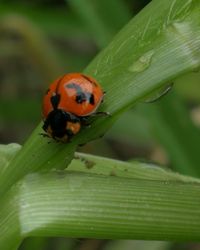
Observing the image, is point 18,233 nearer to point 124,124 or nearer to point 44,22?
point 124,124

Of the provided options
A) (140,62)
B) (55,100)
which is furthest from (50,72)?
(140,62)

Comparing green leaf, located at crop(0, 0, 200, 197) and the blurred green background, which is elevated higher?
green leaf, located at crop(0, 0, 200, 197)

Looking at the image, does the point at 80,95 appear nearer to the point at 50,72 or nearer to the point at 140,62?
the point at 140,62

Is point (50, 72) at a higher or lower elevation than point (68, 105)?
lower

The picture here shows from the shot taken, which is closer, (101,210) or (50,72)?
(101,210)

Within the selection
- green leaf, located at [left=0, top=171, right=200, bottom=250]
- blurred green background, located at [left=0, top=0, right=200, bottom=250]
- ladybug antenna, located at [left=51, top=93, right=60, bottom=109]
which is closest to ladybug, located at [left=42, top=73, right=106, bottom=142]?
ladybug antenna, located at [left=51, top=93, right=60, bottom=109]

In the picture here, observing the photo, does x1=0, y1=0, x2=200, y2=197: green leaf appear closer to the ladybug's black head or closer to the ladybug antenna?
the ladybug's black head

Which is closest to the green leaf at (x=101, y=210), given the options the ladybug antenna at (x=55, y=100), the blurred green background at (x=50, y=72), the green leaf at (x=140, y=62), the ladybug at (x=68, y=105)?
the green leaf at (x=140, y=62)

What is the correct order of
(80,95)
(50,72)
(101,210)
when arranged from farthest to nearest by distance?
1. (50,72)
2. (80,95)
3. (101,210)

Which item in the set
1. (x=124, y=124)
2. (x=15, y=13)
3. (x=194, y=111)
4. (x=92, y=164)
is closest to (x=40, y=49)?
(x=15, y=13)
